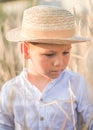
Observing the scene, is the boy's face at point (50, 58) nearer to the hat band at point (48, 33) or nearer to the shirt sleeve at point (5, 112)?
the hat band at point (48, 33)

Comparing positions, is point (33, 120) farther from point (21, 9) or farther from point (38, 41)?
point (21, 9)

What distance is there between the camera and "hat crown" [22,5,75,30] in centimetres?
131

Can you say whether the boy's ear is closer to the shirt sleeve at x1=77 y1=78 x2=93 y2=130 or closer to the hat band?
the hat band

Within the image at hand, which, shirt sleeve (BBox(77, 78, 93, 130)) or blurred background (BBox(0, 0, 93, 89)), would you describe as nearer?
shirt sleeve (BBox(77, 78, 93, 130))

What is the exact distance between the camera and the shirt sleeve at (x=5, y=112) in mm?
1396

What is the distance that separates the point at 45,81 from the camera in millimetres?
1389

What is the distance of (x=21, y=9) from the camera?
173 cm

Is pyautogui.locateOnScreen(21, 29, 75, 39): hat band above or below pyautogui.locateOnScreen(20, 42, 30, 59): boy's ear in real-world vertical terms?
above

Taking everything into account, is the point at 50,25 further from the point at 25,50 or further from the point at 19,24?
the point at 19,24

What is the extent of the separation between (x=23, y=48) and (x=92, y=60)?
11.3 inches

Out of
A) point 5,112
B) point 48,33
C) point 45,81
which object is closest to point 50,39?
point 48,33

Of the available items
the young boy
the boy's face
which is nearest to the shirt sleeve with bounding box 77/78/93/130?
the young boy

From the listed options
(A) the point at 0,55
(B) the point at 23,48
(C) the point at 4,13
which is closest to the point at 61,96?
(B) the point at 23,48

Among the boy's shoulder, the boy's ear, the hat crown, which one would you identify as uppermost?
the hat crown
